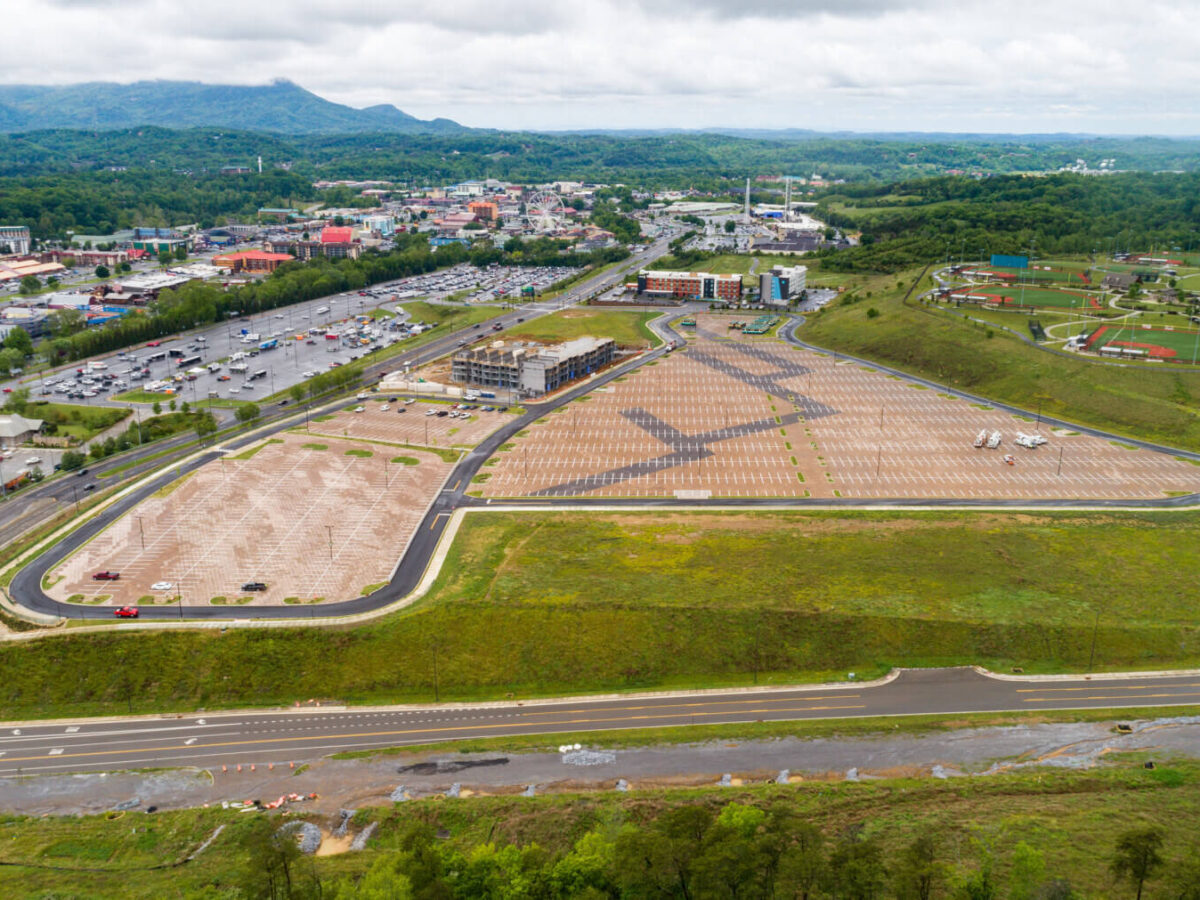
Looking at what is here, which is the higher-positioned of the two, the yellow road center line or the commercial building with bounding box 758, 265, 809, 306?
the commercial building with bounding box 758, 265, 809, 306

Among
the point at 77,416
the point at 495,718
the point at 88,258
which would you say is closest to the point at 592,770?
the point at 495,718

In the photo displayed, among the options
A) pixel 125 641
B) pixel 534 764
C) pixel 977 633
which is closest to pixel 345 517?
pixel 125 641

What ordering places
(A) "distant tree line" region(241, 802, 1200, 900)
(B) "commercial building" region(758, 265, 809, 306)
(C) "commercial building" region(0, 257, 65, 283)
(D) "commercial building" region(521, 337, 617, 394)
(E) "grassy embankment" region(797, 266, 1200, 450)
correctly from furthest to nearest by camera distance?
(C) "commercial building" region(0, 257, 65, 283), (B) "commercial building" region(758, 265, 809, 306), (D) "commercial building" region(521, 337, 617, 394), (E) "grassy embankment" region(797, 266, 1200, 450), (A) "distant tree line" region(241, 802, 1200, 900)

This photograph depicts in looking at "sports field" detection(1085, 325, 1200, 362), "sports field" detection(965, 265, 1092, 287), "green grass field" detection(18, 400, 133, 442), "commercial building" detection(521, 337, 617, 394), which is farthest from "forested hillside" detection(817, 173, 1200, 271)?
"green grass field" detection(18, 400, 133, 442)

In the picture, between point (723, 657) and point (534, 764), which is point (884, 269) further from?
point (534, 764)

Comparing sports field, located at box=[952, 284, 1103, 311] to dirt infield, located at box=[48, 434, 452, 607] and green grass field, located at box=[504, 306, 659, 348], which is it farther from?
dirt infield, located at box=[48, 434, 452, 607]

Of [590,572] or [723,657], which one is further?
[590,572]

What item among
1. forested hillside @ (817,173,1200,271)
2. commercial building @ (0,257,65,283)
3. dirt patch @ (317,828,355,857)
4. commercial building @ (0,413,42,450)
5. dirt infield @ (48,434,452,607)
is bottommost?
dirt patch @ (317,828,355,857)
